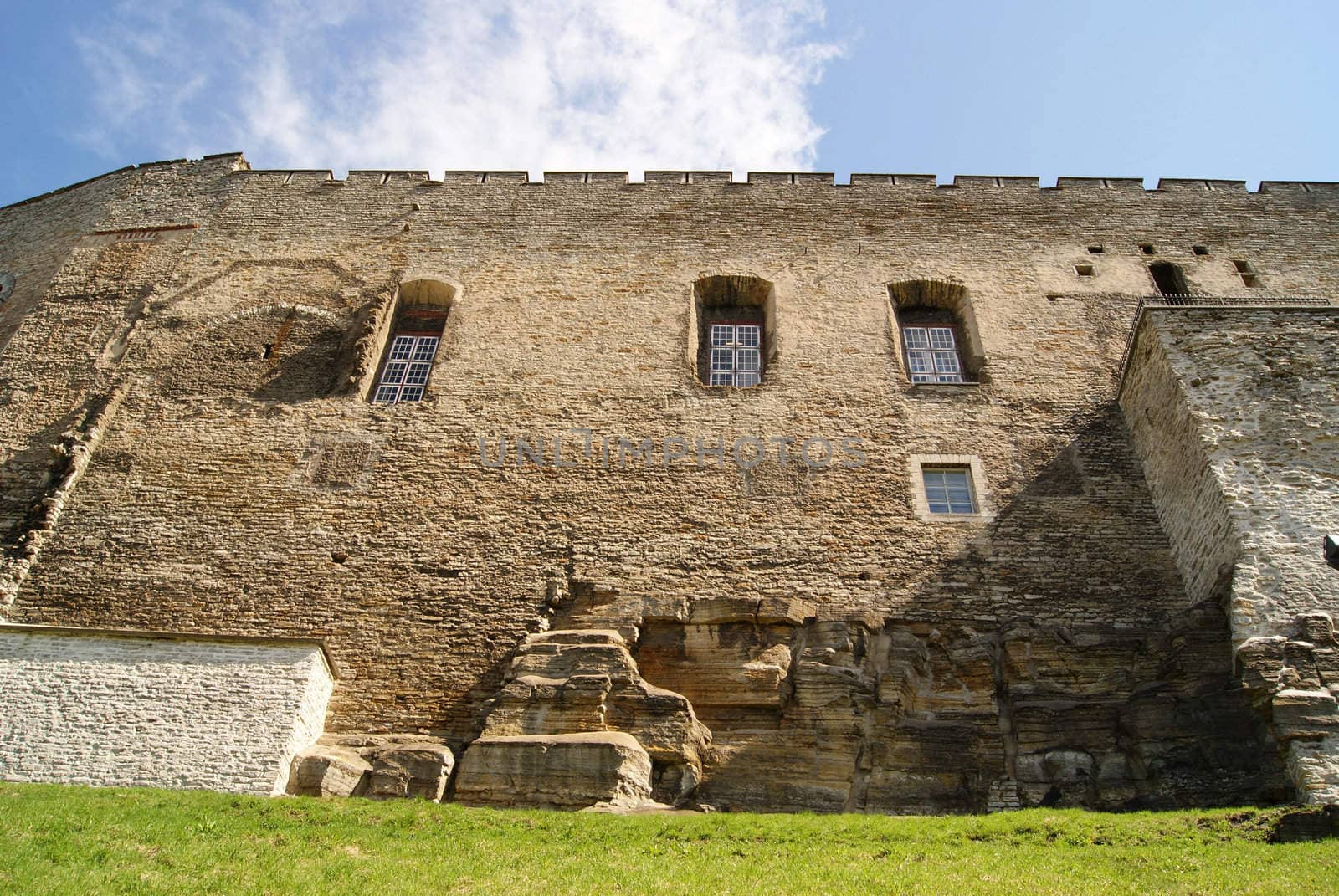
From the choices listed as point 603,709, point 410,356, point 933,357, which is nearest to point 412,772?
point 603,709

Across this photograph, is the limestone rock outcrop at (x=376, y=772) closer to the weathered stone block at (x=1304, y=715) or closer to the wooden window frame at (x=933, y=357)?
the weathered stone block at (x=1304, y=715)

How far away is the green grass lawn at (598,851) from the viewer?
6484 mm

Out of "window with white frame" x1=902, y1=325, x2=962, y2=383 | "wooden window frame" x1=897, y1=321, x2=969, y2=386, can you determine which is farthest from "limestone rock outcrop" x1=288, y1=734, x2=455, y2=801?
"window with white frame" x1=902, y1=325, x2=962, y2=383

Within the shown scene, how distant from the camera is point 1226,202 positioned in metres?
16.5

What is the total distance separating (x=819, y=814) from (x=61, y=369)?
1214cm

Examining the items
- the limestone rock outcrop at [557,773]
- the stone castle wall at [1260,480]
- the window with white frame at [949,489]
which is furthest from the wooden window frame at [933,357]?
the limestone rock outcrop at [557,773]

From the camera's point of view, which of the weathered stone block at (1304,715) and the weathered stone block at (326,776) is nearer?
the weathered stone block at (1304,715)

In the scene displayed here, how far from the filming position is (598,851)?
7.36 metres

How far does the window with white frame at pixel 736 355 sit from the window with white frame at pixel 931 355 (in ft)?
7.20

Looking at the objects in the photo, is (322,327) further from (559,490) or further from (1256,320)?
(1256,320)

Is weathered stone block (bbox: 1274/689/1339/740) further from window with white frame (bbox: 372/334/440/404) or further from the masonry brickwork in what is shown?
window with white frame (bbox: 372/334/440/404)

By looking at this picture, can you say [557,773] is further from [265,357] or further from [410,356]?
[265,357]

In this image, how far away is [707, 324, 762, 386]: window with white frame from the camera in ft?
46.4

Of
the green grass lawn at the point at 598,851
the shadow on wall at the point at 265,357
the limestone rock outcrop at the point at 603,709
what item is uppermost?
the shadow on wall at the point at 265,357
